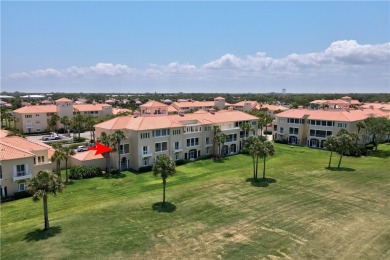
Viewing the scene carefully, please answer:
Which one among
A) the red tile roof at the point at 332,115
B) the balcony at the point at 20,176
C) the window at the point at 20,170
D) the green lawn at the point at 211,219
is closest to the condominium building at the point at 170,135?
the green lawn at the point at 211,219

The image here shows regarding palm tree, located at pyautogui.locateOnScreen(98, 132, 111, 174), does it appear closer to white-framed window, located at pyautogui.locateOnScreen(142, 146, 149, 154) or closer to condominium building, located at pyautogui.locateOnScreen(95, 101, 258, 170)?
condominium building, located at pyautogui.locateOnScreen(95, 101, 258, 170)

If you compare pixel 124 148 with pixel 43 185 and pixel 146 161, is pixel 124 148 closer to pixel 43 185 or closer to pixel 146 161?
pixel 146 161

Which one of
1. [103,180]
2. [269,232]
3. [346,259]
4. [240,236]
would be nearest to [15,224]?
[103,180]

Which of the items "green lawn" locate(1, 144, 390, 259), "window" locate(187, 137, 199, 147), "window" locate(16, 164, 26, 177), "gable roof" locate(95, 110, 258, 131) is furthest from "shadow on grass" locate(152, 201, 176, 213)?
"window" locate(187, 137, 199, 147)

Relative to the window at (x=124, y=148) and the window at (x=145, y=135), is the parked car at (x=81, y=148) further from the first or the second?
the window at (x=145, y=135)

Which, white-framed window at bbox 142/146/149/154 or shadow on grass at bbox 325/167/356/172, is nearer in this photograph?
white-framed window at bbox 142/146/149/154

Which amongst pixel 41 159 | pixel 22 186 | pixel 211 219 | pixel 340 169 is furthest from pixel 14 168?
pixel 340 169

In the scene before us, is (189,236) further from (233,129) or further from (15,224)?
(233,129)
